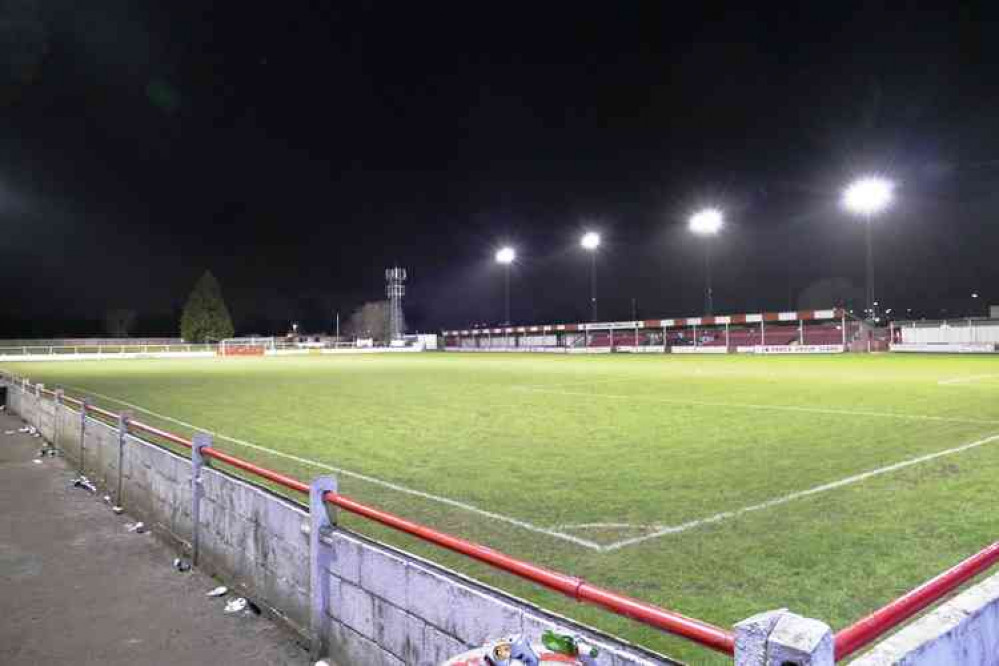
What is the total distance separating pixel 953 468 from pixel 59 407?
1505 cm

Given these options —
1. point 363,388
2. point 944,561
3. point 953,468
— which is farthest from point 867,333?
point 944,561

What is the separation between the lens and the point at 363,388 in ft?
79.2

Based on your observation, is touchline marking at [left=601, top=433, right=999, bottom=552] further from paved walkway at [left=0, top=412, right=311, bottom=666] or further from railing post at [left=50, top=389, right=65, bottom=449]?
→ railing post at [left=50, top=389, right=65, bottom=449]

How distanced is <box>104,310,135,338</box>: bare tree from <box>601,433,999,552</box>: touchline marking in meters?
136

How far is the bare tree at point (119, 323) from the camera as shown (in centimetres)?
12464

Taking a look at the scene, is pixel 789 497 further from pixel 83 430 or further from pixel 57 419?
pixel 57 419

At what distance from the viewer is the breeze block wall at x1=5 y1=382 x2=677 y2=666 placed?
3164 millimetres

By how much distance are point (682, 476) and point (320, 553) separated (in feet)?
18.8

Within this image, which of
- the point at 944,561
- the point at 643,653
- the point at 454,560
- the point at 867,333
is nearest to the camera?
the point at 643,653

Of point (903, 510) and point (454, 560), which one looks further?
point (903, 510)

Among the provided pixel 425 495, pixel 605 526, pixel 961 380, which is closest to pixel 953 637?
pixel 605 526

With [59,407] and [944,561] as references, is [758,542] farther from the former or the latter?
[59,407]

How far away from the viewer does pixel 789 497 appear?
7766mm

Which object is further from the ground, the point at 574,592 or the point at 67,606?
the point at 574,592
